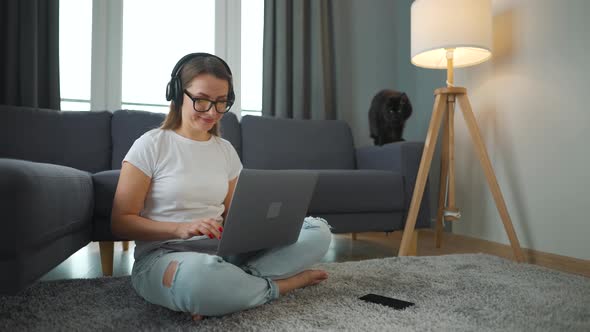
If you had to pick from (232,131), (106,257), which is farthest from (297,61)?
(106,257)

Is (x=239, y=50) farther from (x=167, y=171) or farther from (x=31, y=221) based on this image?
(x=31, y=221)

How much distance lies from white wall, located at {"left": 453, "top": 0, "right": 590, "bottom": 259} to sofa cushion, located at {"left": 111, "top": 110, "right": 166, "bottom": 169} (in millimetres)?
1827

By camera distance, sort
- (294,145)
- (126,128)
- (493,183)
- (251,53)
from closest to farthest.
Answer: (493,183) < (126,128) < (294,145) < (251,53)

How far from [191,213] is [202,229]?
0.21 m

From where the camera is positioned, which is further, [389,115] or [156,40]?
[156,40]

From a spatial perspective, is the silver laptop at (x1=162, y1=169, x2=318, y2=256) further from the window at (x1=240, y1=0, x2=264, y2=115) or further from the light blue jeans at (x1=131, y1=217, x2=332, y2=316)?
the window at (x1=240, y1=0, x2=264, y2=115)

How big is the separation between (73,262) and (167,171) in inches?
46.5

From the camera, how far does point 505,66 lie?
2289mm

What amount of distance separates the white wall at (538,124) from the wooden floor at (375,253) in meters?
0.04

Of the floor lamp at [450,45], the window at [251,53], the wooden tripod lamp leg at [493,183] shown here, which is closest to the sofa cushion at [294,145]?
the window at [251,53]

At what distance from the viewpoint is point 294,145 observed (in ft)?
8.91

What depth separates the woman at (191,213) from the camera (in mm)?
1078

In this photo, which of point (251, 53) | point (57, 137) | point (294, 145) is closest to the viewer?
point (57, 137)

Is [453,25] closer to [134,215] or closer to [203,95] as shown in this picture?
[203,95]
